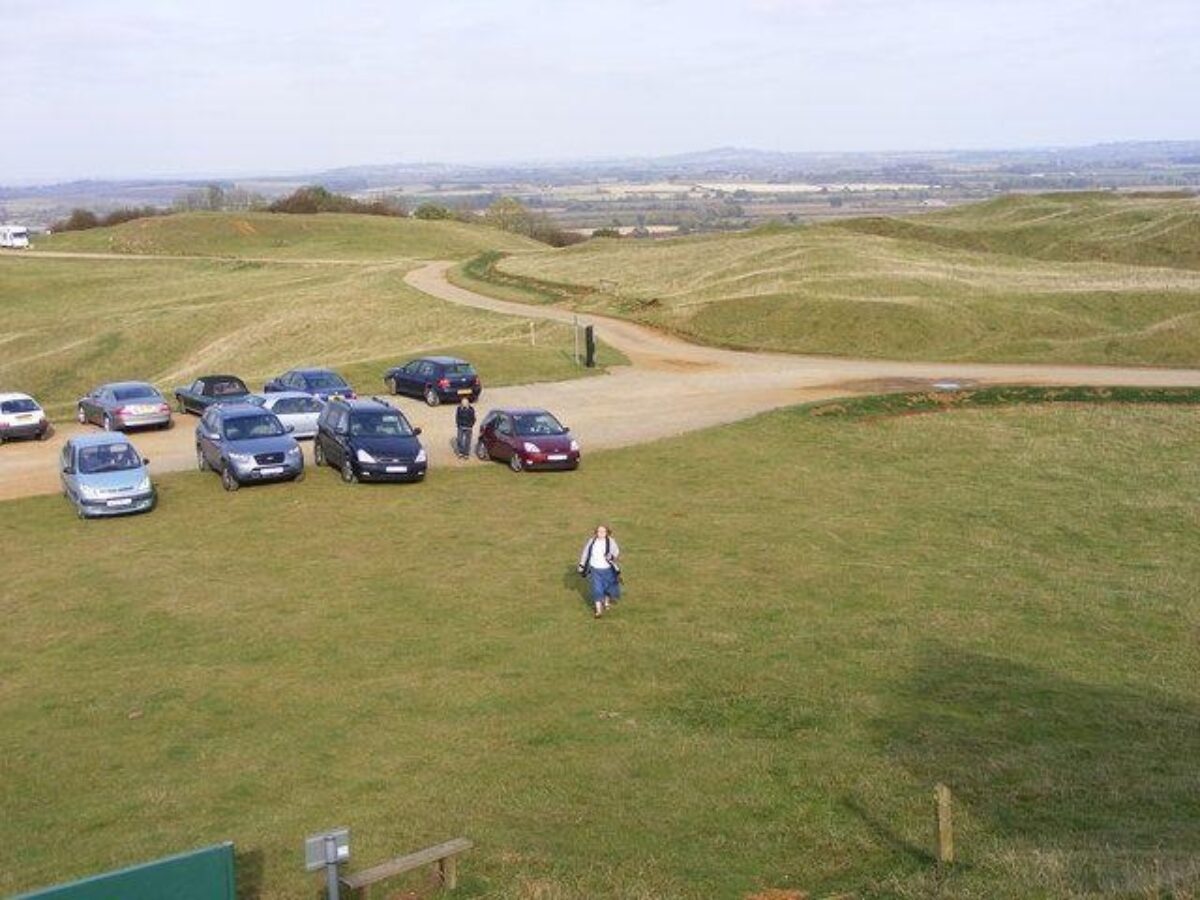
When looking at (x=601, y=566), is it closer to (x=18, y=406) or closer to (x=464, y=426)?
(x=464, y=426)

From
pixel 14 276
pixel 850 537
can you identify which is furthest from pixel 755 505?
pixel 14 276

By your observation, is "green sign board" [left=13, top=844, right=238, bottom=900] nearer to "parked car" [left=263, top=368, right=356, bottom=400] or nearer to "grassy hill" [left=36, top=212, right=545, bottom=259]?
"parked car" [left=263, top=368, right=356, bottom=400]

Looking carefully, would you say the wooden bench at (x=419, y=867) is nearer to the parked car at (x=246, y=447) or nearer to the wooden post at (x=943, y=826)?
the wooden post at (x=943, y=826)

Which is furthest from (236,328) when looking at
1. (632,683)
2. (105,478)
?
(632,683)

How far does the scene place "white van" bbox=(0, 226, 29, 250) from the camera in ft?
385

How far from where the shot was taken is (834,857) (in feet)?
38.0

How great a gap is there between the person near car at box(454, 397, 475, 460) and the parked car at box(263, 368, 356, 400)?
305 inches

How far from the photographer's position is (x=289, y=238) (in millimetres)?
116438

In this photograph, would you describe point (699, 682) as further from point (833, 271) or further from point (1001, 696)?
point (833, 271)

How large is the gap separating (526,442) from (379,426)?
11.2ft

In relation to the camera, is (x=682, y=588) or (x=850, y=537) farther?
(x=850, y=537)

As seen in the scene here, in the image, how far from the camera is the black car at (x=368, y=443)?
27.2m

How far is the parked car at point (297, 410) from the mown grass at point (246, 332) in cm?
703

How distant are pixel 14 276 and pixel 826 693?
90602 mm
